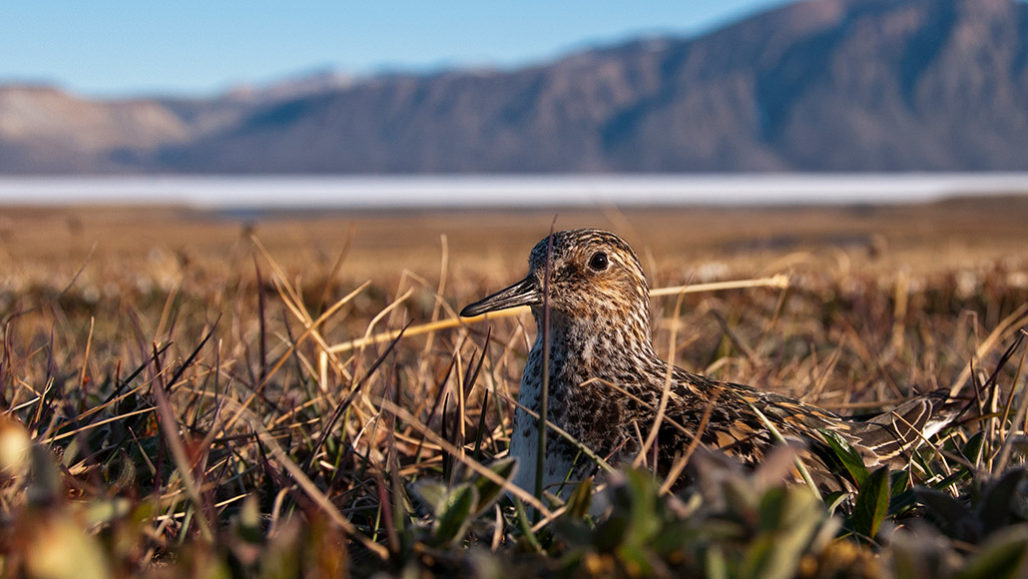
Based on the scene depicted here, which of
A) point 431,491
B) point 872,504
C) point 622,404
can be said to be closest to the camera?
point 431,491

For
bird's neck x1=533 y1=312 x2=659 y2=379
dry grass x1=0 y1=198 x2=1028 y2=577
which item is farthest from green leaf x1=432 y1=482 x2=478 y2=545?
bird's neck x1=533 y1=312 x2=659 y2=379

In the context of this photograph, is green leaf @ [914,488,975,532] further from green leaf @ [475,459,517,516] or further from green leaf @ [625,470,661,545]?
green leaf @ [475,459,517,516]

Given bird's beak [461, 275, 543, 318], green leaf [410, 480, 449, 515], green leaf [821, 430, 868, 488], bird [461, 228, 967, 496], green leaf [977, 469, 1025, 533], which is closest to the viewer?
green leaf [977, 469, 1025, 533]

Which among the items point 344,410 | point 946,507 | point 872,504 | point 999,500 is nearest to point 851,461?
point 872,504

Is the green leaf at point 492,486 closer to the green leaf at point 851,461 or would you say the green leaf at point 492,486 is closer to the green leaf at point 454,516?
the green leaf at point 454,516

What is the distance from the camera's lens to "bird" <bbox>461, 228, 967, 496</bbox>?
9.48ft

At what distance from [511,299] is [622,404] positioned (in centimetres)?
63

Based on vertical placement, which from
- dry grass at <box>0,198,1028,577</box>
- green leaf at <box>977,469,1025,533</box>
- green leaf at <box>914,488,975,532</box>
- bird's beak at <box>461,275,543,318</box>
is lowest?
dry grass at <box>0,198,1028,577</box>

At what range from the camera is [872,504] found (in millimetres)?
2441

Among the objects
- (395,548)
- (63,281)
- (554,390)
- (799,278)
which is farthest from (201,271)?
(395,548)

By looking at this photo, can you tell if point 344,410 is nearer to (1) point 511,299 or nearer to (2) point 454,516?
(1) point 511,299

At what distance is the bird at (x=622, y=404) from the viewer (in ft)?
9.48

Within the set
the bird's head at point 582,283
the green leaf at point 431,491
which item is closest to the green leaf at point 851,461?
the bird's head at point 582,283

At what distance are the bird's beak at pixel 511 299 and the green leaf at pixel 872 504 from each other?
1410 mm
